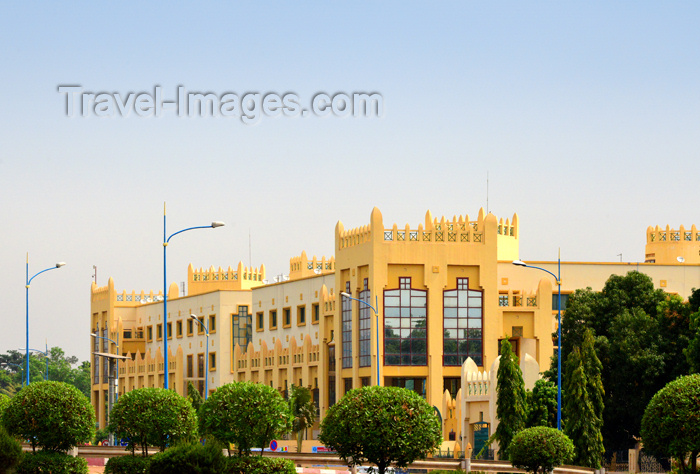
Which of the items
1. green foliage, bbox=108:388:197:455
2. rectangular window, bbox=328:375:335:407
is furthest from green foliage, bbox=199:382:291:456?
rectangular window, bbox=328:375:335:407

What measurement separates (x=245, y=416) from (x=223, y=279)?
2816 inches

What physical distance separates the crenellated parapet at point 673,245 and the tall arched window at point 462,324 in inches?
783

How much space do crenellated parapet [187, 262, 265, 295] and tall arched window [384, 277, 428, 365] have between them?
31596mm

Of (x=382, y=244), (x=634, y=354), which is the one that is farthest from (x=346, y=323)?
(x=634, y=354)

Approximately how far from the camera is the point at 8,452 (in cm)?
3172

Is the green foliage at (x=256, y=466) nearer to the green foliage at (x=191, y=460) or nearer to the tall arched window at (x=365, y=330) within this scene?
the green foliage at (x=191, y=460)

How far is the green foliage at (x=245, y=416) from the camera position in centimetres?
3391

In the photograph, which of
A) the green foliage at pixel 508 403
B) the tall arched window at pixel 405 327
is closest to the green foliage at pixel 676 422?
the green foliage at pixel 508 403

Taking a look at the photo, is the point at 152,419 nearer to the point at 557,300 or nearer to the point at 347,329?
the point at 347,329

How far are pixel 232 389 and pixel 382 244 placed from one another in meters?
37.4

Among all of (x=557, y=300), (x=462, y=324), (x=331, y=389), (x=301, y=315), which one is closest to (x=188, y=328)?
(x=301, y=315)

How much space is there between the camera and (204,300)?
3927 inches

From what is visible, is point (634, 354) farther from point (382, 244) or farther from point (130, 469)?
point (130, 469)

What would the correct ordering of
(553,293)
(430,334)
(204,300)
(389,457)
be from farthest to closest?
(204,300), (553,293), (430,334), (389,457)
